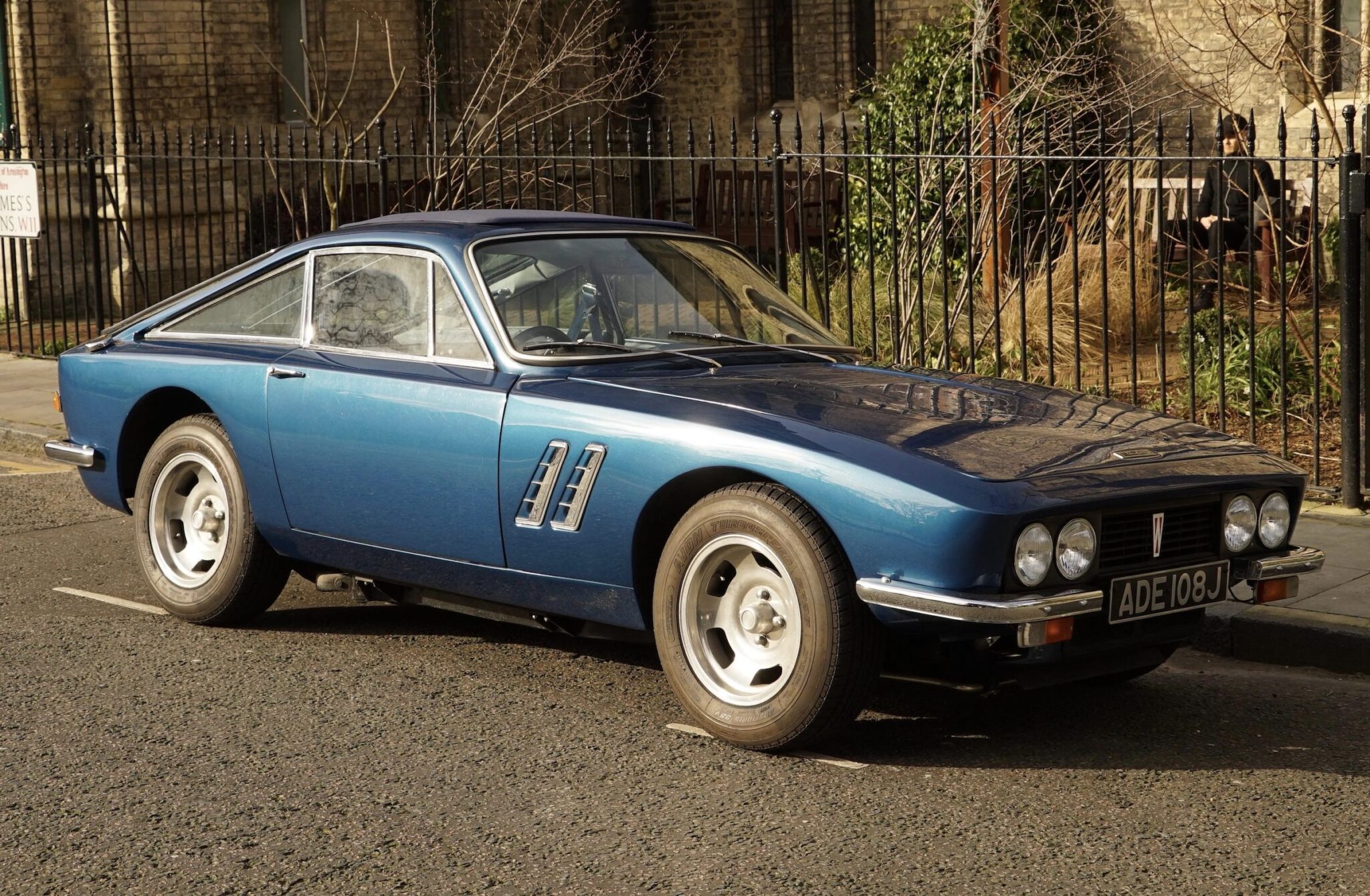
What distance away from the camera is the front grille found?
4.75m

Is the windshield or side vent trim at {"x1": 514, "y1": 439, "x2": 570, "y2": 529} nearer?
side vent trim at {"x1": 514, "y1": 439, "x2": 570, "y2": 529}

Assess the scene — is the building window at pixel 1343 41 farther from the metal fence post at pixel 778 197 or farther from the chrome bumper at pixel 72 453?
the chrome bumper at pixel 72 453

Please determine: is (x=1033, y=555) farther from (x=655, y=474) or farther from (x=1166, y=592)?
(x=655, y=474)

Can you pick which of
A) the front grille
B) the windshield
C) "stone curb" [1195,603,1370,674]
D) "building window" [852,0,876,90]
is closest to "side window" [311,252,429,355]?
the windshield

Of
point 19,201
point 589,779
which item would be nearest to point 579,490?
point 589,779

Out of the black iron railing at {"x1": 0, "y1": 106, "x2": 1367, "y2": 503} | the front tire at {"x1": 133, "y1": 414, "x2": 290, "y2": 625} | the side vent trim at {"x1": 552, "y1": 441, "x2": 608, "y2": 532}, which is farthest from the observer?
the black iron railing at {"x1": 0, "y1": 106, "x2": 1367, "y2": 503}

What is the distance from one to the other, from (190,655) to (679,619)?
6.72 ft

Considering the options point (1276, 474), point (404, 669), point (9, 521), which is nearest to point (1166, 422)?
point (1276, 474)

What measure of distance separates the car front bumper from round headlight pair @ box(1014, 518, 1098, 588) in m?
0.06

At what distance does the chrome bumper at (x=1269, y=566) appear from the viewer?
198 inches

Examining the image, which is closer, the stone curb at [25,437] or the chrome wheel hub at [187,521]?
the chrome wheel hub at [187,521]

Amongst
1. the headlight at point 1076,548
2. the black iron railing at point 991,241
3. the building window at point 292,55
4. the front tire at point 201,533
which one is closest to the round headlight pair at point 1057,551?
the headlight at point 1076,548

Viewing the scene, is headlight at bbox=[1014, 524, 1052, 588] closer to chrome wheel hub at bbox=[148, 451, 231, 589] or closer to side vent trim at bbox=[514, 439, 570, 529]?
side vent trim at bbox=[514, 439, 570, 529]

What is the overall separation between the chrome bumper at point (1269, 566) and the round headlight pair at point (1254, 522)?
1.6 inches
